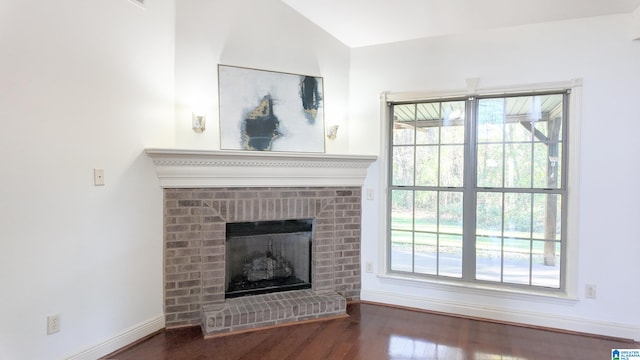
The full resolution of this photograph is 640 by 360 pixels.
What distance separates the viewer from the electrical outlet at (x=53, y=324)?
7.18 feet

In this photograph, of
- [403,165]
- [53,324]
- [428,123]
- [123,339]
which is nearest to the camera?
[53,324]

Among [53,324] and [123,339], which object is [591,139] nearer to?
[123,339]

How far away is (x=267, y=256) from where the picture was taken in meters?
3.56

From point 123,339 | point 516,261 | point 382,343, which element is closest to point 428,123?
point 516,261

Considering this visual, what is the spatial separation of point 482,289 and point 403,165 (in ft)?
4.44

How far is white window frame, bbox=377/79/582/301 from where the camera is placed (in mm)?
2955

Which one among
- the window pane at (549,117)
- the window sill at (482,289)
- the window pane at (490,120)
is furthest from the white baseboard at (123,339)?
the window pane at (549,117)

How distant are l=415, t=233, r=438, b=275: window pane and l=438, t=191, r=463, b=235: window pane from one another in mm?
141

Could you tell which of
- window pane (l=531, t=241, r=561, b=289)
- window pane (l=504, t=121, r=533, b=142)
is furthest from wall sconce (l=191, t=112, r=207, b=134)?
window pane (l=531, t=241, r=561, b=289)

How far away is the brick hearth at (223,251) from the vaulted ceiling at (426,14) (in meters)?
1.56

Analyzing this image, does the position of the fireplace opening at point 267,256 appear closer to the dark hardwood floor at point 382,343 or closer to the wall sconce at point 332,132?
the dark hardwood floor at point 382,343

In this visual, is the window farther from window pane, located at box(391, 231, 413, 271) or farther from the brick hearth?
the brick hearth

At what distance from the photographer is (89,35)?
235cm

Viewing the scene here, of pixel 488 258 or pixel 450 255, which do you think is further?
pixel 450 255
